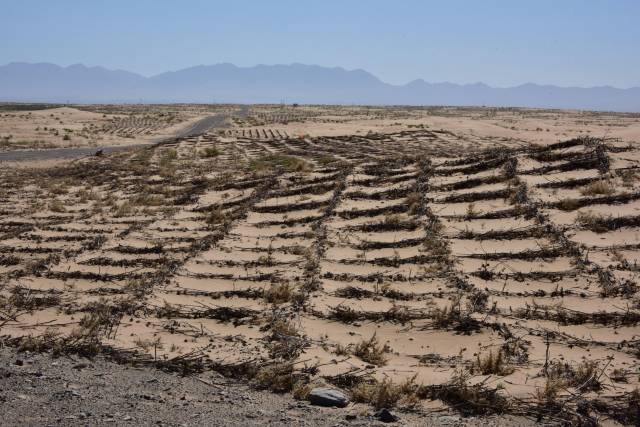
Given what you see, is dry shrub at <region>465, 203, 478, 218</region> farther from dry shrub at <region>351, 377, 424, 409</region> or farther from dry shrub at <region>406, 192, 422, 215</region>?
dry shrub at <region>351, 377, 424, 409</region>

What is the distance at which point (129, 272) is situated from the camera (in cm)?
695

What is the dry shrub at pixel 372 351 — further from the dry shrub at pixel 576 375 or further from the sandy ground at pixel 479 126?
the sandy ground at pixel 479 126

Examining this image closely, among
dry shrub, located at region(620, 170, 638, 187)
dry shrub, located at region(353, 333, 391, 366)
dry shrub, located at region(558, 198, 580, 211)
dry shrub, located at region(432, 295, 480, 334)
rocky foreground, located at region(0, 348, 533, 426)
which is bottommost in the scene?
rocky foreground, located at region(0, 348, 533, 426)

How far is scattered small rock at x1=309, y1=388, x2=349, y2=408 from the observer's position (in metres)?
4.00

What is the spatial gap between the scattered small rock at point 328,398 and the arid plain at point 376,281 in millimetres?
117

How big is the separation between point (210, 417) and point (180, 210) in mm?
6870

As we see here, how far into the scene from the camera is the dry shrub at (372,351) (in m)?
Answer: 4.63

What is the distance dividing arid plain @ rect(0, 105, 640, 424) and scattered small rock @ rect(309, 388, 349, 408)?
117 mm

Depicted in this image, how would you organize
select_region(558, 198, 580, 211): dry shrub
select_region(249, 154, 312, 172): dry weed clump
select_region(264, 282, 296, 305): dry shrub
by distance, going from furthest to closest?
select_region(249, 154, 312, 172): dry weed clump < select_region(558, 198, 580, 211): dry shrub < select_region(264, 282, 296, 305): dry shrub

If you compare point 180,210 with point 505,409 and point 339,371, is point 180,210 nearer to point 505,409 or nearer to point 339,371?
point 339,371

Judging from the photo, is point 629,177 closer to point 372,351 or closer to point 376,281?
point 376,281

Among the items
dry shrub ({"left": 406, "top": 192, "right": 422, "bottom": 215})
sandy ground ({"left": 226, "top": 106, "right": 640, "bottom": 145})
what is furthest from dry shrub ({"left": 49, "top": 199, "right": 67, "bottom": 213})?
sandy ground ({"left": 226, "top": 106, "right": 640, "bottom": 145})

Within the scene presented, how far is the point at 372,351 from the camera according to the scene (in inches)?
189

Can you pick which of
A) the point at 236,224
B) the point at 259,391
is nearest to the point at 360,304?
the point at 259,391
